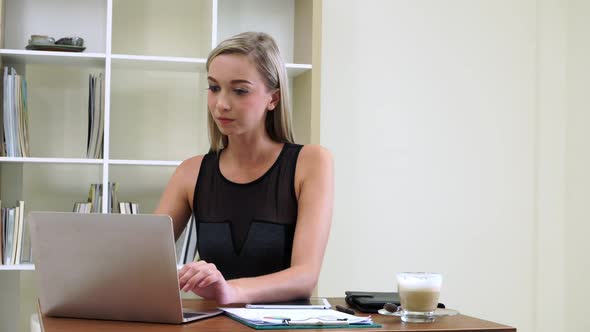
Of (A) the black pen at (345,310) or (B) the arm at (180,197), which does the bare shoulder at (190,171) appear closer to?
(B) the arm at (180,197)

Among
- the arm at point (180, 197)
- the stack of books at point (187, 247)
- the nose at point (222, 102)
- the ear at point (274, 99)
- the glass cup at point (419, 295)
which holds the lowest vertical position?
the stack of books at point (187, 247)

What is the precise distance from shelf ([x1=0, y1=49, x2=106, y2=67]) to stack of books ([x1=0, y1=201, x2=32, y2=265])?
55 cm

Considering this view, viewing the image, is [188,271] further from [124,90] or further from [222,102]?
[124,90]

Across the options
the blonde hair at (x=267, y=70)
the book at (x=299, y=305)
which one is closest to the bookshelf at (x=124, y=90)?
the blonde hair at (x=267, y=70)

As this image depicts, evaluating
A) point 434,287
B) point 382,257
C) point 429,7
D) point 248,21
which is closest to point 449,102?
point 429,7

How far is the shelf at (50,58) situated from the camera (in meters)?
3.01

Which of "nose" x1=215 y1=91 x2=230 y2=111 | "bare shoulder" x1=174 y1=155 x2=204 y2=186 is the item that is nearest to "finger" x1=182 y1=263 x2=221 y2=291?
"nose" x1=215 y1=91 x2=230 y2=111

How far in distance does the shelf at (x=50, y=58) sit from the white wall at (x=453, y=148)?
1035mm

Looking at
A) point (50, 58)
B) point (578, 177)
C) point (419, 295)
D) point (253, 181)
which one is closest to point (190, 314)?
point (419, 295)

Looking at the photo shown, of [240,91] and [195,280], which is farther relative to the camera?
[240,91]

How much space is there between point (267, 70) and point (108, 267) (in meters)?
0.97

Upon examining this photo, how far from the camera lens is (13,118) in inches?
119

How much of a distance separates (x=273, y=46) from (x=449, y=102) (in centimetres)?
171

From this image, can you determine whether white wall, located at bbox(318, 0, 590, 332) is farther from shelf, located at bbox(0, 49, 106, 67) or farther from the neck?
the neck
